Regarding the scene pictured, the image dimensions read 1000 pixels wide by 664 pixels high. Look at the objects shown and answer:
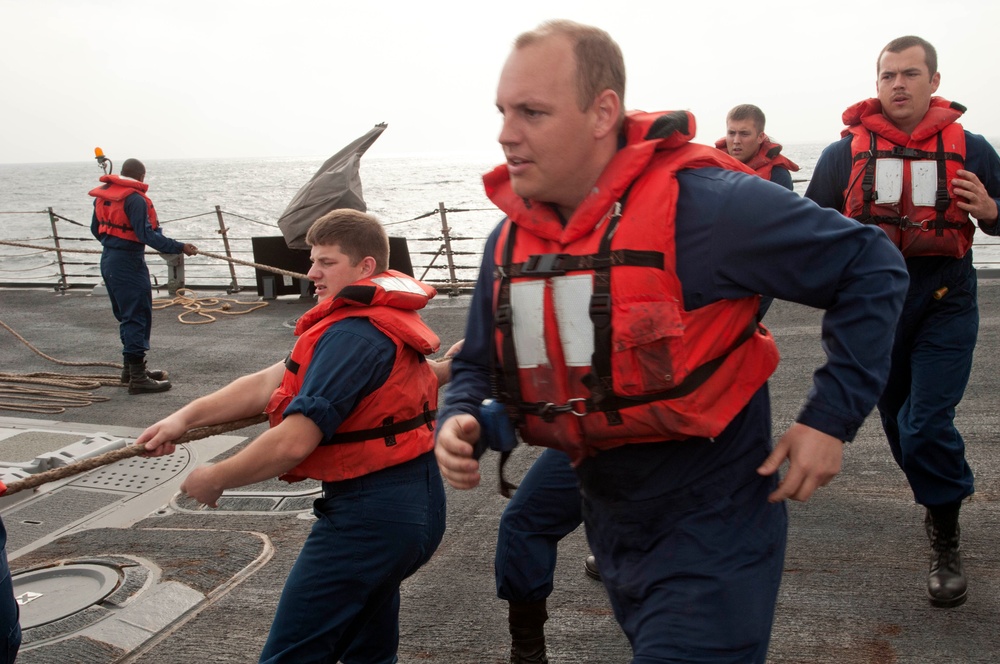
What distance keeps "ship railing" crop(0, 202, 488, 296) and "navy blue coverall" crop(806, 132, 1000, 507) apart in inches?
154

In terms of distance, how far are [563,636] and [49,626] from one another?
2121mm

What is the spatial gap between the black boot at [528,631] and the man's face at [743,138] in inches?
139

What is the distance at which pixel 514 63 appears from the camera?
208cm

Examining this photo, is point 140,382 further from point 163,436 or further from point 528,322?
point 528,322

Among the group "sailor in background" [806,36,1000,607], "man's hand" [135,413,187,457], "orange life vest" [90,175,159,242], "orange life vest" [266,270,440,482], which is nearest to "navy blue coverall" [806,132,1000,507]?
"sailor in background" [806,36,1000,607]

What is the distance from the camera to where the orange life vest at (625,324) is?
1.99 metres

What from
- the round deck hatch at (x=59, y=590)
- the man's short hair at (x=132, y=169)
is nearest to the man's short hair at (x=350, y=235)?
the round deck hatch at (x=59, y=590)

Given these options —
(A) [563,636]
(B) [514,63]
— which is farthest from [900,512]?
(B) [514,63]

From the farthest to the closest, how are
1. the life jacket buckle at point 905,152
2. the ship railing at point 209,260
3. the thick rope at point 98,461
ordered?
the ship railing at point 209,260, the life jacket buckle at point 905,152, the thick rope at point 98,461

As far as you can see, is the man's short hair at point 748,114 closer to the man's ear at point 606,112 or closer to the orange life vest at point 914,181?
the orange life vest at point 914,181

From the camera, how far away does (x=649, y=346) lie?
1978 millimetres

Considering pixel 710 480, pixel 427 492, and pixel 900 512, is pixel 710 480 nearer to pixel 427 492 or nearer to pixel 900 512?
pixel 427 492

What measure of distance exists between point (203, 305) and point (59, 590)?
943 centimetres

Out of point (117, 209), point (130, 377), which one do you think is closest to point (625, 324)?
point (130, 377)
